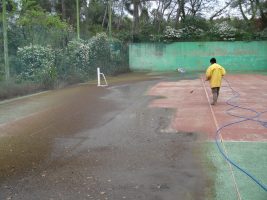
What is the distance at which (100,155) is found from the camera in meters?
7.52

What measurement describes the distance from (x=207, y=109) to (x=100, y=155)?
5838 millimetres

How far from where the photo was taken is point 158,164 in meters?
6.86

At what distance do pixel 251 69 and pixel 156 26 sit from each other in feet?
32.0

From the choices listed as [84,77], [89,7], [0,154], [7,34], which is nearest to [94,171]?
[0,154]

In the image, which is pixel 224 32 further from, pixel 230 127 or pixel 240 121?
pixel 230 127

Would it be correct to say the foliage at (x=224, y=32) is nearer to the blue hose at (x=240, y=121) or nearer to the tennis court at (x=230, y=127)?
the tennis court at (x=230, y=127)

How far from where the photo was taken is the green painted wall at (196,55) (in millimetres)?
33578

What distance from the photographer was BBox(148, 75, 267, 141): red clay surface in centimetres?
921

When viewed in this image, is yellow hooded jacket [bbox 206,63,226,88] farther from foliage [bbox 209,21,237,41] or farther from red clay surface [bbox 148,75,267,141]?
foliage [bbox 209,21,237,41]

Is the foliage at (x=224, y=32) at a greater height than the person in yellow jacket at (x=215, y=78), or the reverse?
the foliage at (x=224, y=32)

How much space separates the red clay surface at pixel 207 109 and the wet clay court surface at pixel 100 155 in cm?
38

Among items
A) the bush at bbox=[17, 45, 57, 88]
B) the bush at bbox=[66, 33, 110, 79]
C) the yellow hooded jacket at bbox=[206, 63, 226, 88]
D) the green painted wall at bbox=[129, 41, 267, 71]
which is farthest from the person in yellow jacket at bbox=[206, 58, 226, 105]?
the green painted wall at bbox=[129, 41, 267, 71]

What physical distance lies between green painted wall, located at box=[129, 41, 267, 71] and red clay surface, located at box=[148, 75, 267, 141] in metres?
14.4

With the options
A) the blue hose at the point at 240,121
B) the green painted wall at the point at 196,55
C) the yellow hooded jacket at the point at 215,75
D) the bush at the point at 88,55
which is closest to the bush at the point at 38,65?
the bush at the point at 88,55
